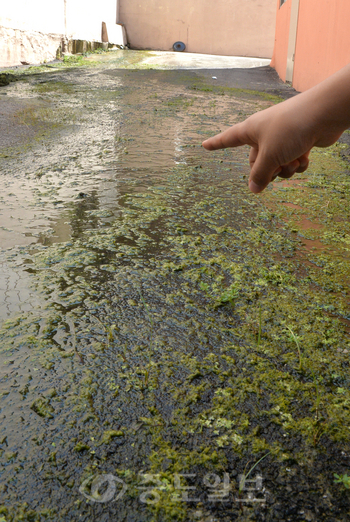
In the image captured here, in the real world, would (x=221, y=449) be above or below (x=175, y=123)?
below

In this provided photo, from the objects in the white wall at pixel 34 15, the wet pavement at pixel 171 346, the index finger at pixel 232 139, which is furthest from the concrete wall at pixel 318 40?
the white wall at pixel 34 15

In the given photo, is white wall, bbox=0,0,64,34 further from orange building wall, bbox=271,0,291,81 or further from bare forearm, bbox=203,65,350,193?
bare forearm, bbox=203,65,350,193

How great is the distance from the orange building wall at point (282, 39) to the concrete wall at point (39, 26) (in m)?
5.85

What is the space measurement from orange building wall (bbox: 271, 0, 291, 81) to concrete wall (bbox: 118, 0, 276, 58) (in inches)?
198

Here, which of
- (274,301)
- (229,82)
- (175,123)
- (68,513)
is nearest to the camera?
(68,513)

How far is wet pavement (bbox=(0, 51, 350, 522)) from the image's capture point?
983 mm

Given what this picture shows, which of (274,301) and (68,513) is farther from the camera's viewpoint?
(274,301)

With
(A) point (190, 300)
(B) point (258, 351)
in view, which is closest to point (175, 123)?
(A) point (190, 300)

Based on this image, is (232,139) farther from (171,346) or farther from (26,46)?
(26,46)

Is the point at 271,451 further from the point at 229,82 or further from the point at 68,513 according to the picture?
the point at 229,82

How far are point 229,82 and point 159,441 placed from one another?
9331mm

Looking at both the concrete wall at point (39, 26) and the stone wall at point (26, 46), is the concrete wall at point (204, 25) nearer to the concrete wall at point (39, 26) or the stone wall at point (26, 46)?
the concrete wall at point (39, 26)

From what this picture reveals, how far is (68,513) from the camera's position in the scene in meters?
0.92

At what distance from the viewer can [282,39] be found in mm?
11812
